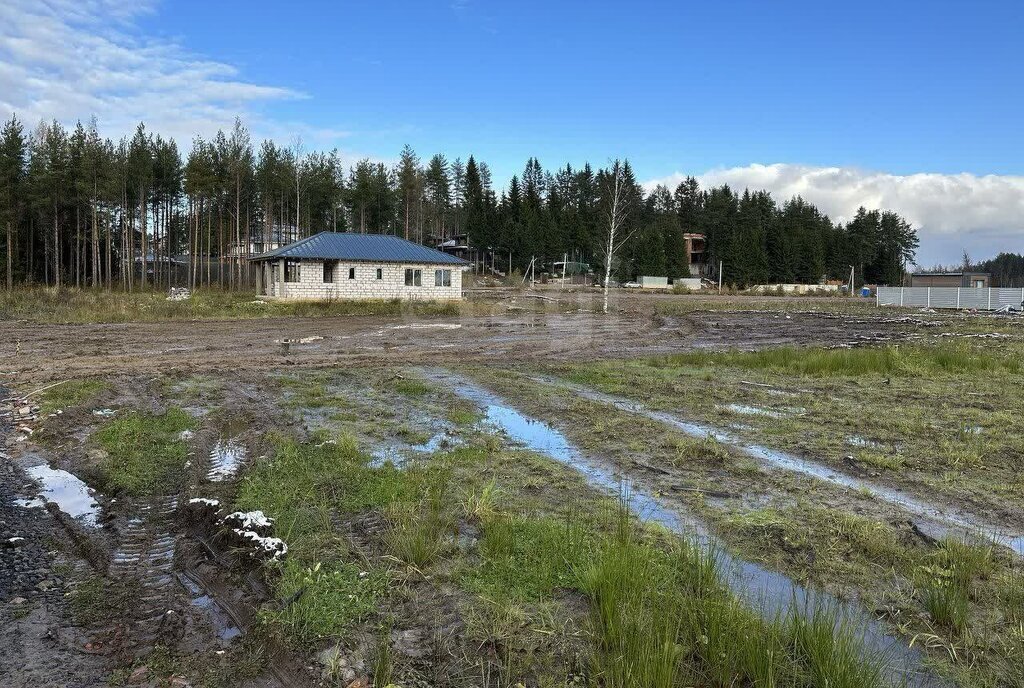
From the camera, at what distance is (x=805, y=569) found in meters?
4.67

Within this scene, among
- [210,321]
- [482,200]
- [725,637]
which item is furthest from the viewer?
[482,200]

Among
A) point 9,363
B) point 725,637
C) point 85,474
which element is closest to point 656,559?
point 725,637

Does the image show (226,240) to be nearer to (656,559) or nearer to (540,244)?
(540,244)

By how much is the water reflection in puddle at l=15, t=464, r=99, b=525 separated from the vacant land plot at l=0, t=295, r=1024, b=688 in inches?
1.6

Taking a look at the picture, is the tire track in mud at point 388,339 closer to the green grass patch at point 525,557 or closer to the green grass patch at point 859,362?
the green grass patch at point 859,362

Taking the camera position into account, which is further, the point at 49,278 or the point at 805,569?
the point at 49,278

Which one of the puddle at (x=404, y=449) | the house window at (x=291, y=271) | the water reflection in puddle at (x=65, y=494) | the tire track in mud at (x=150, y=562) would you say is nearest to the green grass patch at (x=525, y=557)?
the tire track in mud at (x=150, y=562)

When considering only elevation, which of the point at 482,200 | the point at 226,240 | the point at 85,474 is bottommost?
the point at 85,474

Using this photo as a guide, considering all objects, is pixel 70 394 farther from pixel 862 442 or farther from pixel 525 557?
pixel 862 442

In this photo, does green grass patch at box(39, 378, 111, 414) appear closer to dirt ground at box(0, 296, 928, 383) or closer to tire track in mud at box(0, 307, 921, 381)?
dirt ground at box(0, 296, 928, 383)

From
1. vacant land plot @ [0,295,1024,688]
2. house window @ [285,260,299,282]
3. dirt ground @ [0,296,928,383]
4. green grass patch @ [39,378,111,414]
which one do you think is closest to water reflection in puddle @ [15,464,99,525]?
vacant land plot @ [0,295,1024,688]

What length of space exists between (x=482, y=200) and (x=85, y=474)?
3216 inches

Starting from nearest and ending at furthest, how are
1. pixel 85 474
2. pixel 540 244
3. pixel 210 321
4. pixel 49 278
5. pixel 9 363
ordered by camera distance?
pixel 85 474
pixel 9 363
pixel 210 321
pixel 49 278
pixel 540 244

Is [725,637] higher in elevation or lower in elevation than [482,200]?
lower
